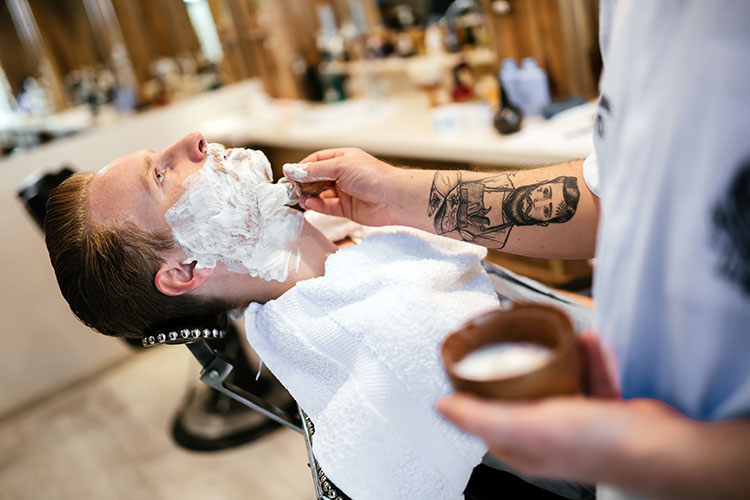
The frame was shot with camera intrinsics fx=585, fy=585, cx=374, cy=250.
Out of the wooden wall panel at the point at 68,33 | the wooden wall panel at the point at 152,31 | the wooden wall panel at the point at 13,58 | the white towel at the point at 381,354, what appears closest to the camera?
the white towel at the point at 381,354

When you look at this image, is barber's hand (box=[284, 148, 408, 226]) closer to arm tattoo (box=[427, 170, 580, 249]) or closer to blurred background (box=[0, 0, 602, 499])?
arm tattoo (box=[427, 170, 580, 249])

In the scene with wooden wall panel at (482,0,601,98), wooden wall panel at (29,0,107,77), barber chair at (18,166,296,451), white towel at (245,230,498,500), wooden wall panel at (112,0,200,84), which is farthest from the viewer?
wooden wall panel at (29,0,107,77)

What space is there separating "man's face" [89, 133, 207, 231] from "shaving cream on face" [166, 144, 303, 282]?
0.02m

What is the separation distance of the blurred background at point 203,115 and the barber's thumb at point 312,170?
81 centimetres

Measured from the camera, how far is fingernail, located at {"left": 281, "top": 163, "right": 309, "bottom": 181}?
3.87 feet

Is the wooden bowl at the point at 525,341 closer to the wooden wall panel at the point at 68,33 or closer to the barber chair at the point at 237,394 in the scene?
the barber chair at the point at 237,394

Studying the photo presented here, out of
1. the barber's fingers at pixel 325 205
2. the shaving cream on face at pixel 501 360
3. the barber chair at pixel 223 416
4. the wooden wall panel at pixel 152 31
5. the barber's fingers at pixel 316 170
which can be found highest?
the wooden wall panel at pixel 152 31

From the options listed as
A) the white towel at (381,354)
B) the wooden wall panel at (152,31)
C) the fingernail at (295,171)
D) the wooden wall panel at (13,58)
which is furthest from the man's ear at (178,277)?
the wooden wall panel at (13,58)

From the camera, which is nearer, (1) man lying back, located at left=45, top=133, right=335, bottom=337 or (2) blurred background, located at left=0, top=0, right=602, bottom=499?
(1) man lying back, located at left=45, top=133, right=335, bottom=337

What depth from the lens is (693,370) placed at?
58 centimetres

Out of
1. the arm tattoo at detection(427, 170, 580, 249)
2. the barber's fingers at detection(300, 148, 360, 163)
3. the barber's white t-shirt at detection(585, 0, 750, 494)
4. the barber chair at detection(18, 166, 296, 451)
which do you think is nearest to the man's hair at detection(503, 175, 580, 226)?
the arm tattoo at detection(427, 170, 580, 249)

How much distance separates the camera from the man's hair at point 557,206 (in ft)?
3.61

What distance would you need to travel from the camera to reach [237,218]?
1.15m

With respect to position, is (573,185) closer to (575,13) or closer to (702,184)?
(702,184)
